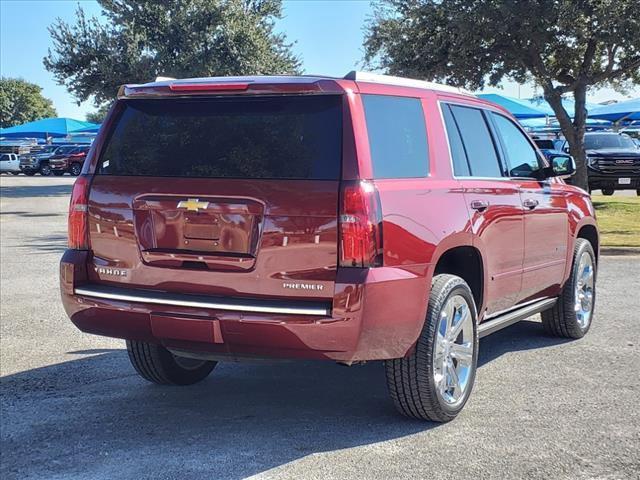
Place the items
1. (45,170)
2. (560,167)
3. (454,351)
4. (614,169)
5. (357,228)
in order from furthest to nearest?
(45,170), (614,169), (560,167), (454,351), (357,228)

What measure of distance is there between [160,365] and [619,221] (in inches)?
523

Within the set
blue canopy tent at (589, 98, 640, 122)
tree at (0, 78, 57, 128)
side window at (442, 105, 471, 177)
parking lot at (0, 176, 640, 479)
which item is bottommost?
parking lot at (0, 176, 640, 479)

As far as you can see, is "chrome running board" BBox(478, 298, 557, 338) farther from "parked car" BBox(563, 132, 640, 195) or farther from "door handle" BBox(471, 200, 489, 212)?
"parked car" BBox(563, 132, 640, 195)

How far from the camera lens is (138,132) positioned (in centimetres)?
477

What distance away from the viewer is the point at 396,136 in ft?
15.3

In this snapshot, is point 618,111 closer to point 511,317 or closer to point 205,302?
point 511,317

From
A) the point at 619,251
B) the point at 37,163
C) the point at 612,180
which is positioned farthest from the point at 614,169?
the point at 37,163

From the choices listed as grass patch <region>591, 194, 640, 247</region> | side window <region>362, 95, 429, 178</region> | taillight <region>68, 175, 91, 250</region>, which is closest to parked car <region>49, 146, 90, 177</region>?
grass patch <region>591, 194, 640, 247</region>

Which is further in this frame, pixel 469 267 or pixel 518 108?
pixel 518 108

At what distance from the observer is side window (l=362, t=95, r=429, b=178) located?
443 centimetres

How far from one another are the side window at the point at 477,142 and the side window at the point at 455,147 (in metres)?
0.05

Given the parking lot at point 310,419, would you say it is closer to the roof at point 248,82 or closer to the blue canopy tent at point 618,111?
the roof at point 248,82

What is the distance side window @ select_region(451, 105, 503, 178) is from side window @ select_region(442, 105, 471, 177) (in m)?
0.05

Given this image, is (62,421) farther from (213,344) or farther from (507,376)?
(507,376)
